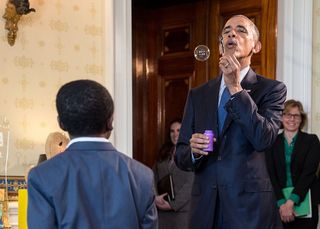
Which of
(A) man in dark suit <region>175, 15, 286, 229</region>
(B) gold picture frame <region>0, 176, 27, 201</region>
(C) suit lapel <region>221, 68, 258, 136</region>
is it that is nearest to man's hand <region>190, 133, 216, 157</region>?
(A) man in dark suit <region>175, 15, 286, 229</region>

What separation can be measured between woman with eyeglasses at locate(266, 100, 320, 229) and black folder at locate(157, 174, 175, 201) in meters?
0.66

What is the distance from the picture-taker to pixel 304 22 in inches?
152

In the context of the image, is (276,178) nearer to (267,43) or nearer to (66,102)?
(267,43)

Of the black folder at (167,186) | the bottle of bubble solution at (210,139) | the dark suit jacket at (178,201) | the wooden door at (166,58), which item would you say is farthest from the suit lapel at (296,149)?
the bottle of bubble solution at (210,139)

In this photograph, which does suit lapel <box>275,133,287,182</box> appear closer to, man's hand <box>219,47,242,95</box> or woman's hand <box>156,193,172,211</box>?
woman's hand <box>156,193,172,211</box>

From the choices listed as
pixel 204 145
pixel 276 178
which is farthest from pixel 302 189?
pixel 204 145

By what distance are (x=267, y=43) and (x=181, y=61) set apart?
77 cm

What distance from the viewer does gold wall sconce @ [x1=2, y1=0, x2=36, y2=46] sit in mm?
3096

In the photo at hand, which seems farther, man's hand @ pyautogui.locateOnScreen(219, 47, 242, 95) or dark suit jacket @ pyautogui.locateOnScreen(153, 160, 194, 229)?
dark suit jacket @ pyautogui.locateOnScreen(153, 160, 194, 229)

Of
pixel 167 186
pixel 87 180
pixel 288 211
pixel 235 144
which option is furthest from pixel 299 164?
pixel 87 180

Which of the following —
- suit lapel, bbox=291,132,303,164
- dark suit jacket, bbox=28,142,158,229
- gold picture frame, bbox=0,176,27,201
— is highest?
dark suit jacket, bbox=28,142,158,229

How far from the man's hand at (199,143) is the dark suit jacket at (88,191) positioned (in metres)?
0.36

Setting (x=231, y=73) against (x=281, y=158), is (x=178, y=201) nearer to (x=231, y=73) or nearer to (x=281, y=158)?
(x=281, y=158)

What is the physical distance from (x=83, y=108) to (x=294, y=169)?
90.6 inches
